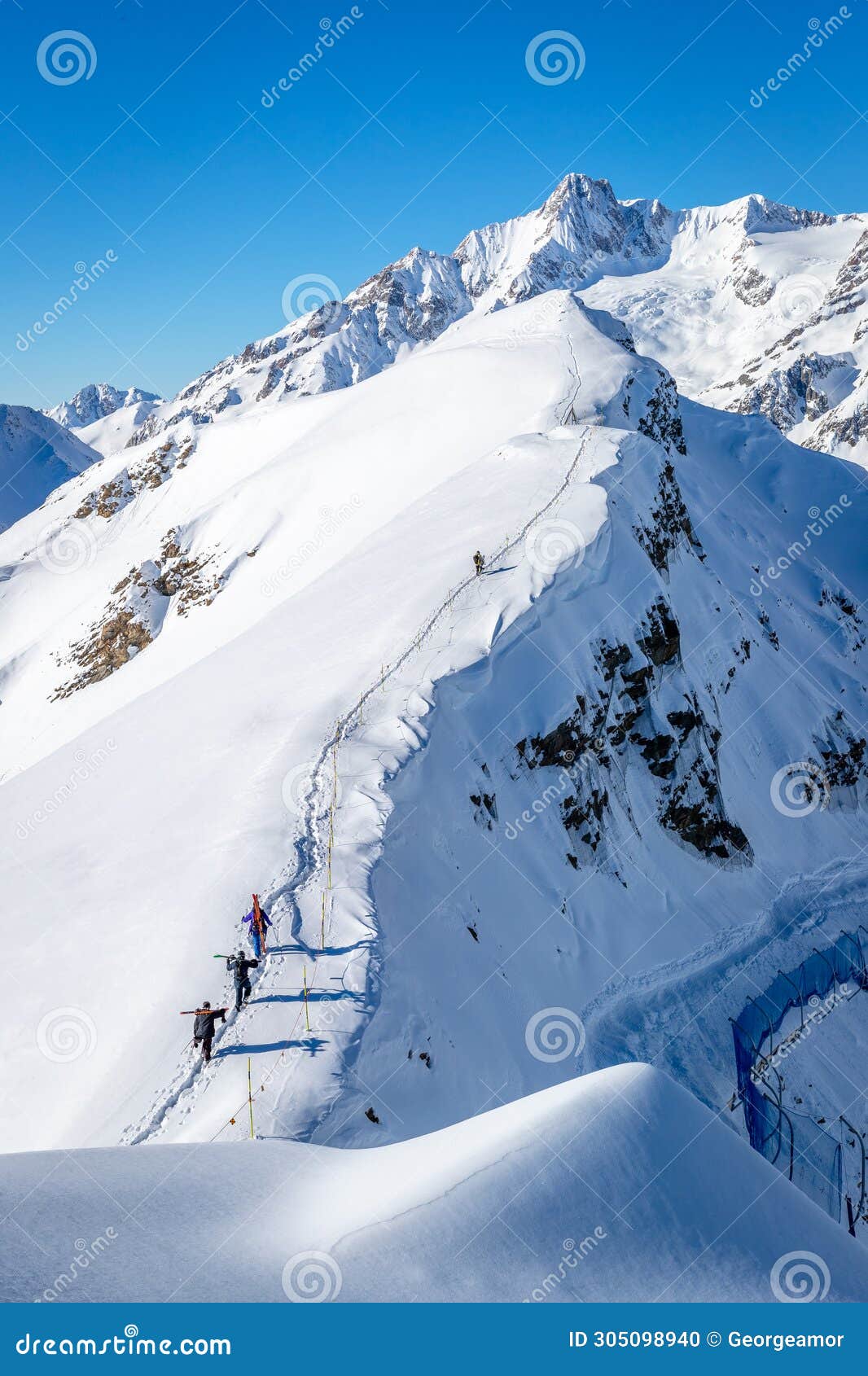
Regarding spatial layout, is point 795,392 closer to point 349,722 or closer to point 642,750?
point 642,750

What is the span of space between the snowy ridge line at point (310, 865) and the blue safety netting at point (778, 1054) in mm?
14293

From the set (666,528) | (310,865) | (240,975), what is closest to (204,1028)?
(240,975)

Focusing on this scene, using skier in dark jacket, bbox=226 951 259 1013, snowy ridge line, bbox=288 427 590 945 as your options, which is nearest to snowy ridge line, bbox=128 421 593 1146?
snowy ridge line, bbox=288 427 590 945

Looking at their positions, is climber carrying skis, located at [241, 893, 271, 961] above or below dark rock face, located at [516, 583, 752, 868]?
below

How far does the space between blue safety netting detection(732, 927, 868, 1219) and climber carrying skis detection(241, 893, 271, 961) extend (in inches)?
607

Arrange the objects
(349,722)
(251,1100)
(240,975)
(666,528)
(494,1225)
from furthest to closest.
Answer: (666,528), (349,722), (240,975), (251,1100), (494,1225)

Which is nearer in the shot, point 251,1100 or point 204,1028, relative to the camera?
point 251,1100

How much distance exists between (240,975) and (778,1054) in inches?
752

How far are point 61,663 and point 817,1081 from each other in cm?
4321

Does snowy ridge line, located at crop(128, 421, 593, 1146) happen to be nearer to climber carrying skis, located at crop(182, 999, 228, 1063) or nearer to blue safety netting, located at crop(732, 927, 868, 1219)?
climber carrying skis, located at crop(182, 999, 228, 1063)

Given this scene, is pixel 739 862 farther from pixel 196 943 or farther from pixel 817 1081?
pixel 196 943

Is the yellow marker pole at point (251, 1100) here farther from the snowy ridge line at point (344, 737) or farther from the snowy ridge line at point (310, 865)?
the snowy ridge line at point (344, 737)

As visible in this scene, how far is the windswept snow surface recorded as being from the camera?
659cm

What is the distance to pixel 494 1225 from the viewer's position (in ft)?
23.0
